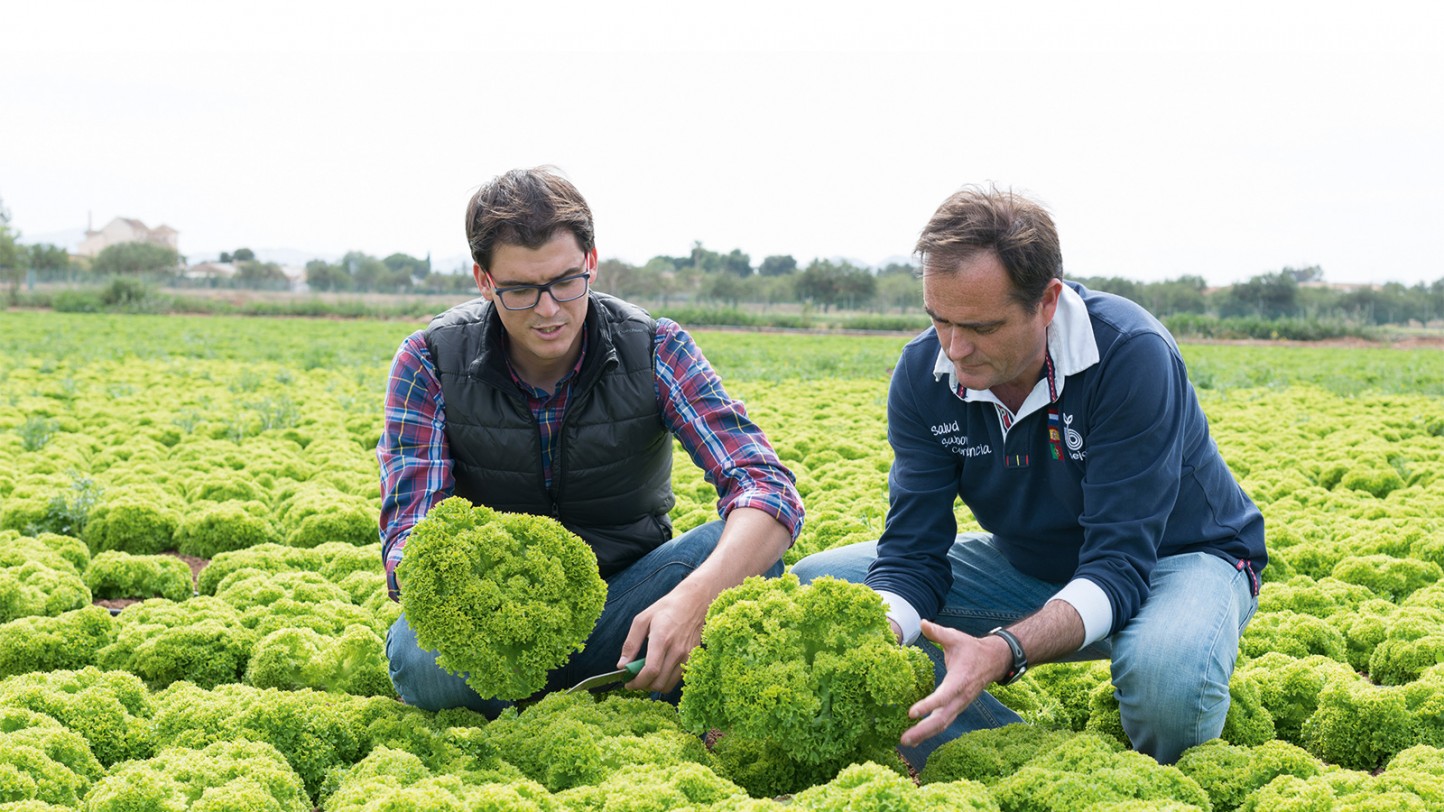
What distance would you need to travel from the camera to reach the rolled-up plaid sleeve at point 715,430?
505 cm

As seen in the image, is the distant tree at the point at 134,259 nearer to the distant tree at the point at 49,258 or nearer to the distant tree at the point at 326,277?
the distant tree at the point at 49,258

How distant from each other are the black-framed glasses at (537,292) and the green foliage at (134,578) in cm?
376

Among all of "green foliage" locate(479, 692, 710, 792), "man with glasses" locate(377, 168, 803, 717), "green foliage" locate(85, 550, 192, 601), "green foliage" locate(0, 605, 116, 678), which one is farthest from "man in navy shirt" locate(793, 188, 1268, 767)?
"green foliage" locate(85, 550, 192, 601)

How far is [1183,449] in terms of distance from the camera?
15.5 ft

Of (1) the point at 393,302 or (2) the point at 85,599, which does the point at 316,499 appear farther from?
Result: (1) the point at 393,302

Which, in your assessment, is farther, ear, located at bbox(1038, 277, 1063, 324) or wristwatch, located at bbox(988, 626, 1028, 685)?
ear, located at bbox(1038, 277, 1063, 324)

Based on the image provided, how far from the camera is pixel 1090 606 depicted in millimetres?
4230

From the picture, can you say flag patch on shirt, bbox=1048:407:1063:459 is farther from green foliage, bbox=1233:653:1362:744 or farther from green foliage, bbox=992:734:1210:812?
green foliage, bbox=1233:653:1362:744

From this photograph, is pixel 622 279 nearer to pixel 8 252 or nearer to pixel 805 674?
pixel 8 252

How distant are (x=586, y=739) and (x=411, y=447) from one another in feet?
5.30

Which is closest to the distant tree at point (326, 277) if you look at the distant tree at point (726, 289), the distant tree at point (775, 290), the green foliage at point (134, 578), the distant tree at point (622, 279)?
the distant tree at point (622, 279)

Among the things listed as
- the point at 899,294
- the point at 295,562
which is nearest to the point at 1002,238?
the point at 295,562

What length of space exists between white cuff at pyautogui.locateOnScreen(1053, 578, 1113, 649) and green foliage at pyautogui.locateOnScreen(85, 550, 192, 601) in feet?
17.8

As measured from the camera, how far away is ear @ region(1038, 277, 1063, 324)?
173 inches
